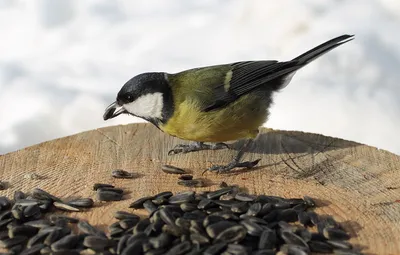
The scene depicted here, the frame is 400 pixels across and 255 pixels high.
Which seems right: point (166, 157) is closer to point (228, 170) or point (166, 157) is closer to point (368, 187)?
point (228, 170)

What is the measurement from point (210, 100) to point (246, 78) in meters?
0.28

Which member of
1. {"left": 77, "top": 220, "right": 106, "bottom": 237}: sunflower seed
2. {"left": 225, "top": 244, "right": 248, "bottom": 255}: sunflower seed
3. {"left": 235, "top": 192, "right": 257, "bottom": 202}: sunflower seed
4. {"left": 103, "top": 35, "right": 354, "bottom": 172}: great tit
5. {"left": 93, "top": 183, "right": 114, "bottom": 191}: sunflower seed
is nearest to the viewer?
{"left": 225, "top": 244, "right": 248, "bottom": 255}: sunflower seed

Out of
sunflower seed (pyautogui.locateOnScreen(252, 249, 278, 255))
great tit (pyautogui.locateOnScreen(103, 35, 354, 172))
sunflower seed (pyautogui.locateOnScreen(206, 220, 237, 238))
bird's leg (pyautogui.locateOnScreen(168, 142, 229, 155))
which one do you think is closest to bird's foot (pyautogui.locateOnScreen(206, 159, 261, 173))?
great tit (pyautogui.locateOnScreen(103, 35, 354, 172))

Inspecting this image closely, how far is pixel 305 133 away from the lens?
472 centimetres

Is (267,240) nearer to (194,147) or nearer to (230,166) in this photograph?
(230,166)

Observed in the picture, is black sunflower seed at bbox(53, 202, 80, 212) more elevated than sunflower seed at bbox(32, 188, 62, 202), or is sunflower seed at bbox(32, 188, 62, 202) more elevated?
sunflower seed at bbox(32, 188, 62, 202)

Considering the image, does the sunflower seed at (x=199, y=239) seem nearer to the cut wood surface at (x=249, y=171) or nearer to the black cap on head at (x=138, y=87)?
the cut wood surface at (x=249, y=171)

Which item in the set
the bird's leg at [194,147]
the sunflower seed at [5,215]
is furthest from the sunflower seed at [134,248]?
the bird's leg at [194,147]

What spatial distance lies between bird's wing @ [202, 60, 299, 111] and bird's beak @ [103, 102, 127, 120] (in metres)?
0.49

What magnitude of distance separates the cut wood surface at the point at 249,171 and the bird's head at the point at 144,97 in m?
0.29

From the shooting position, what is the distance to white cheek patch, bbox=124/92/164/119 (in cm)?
418

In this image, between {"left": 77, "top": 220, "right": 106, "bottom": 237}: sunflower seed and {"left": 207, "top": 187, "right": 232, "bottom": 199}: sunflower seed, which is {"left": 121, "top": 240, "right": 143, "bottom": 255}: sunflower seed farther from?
{"left": 207, "top": 187, "right": 232, "bottom": 199}: sunflower seed

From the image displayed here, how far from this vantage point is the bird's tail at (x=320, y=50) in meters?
4.50

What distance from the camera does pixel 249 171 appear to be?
4207mm
